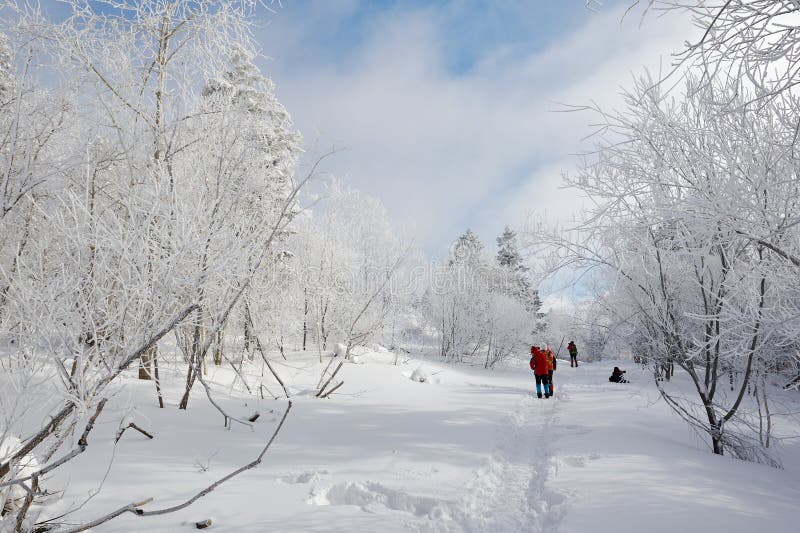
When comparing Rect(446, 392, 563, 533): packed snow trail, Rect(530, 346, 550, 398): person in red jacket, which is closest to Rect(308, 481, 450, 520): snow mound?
Rect(446, 392, 563, 533): packed snow trail

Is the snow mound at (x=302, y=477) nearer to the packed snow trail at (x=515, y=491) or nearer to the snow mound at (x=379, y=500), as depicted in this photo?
the snow mound at (x=379, y=500)

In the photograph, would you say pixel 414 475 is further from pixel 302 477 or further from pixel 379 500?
pixel 302 477

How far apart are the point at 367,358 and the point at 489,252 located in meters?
22.0

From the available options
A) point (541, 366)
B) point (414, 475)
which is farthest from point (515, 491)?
point (541, 366)

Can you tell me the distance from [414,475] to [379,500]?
2.24 feet

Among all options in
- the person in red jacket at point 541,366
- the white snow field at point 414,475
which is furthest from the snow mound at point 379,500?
the person in red jacket at point 541,366

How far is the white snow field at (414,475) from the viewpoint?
10.7 feet

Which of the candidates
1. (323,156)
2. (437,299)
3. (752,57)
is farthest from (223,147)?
(437,299)

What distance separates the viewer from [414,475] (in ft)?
14.2

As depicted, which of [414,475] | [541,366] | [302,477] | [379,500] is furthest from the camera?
[541,366]

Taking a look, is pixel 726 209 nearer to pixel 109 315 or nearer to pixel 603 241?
pixel 603 241

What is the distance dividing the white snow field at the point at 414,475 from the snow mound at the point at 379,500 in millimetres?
12

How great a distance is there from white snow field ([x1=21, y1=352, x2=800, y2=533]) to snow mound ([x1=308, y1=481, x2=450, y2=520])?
0.5 inches

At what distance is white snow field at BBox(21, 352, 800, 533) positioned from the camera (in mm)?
3275
